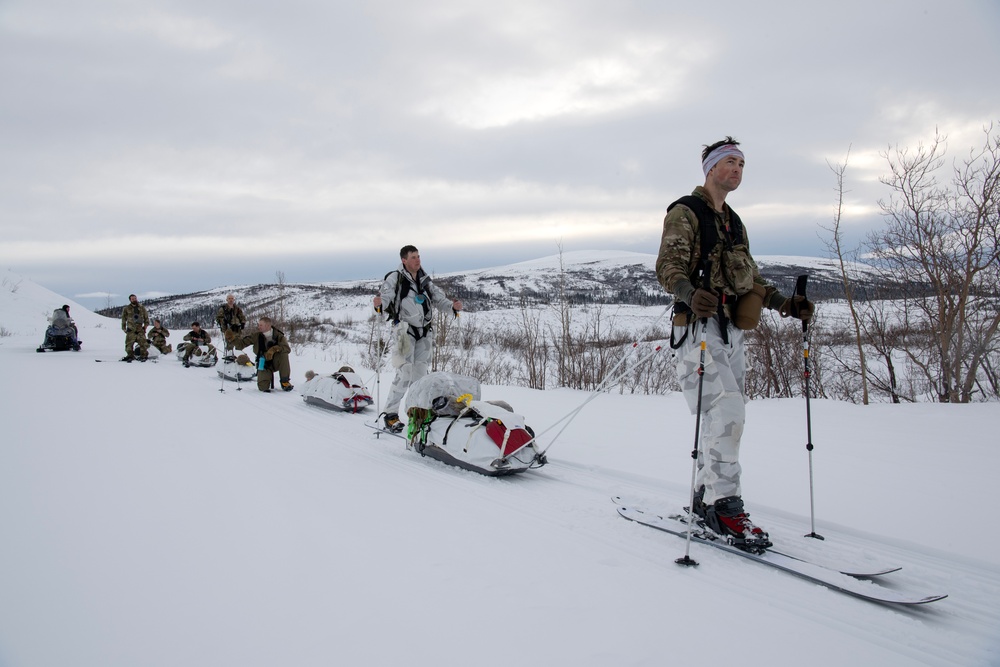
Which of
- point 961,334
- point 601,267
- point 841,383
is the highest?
point 601,267

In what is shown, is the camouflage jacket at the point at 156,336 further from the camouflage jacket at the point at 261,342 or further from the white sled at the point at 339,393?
the white sled at the point at 339,393

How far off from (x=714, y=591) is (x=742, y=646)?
1.76ft

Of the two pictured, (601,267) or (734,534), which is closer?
(734,534)

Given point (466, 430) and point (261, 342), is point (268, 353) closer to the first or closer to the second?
point (261, 342)

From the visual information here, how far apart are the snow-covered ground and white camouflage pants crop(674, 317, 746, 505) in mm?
486

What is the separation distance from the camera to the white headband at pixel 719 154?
11.9ft

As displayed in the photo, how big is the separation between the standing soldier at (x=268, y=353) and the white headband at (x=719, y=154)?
368 inches

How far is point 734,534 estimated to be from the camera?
11.1 feet

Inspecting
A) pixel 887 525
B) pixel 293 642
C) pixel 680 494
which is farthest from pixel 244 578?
pixel 887 525

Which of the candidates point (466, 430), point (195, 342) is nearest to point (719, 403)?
point (466, 430)

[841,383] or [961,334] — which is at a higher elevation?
[961,334]

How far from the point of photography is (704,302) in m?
3.18

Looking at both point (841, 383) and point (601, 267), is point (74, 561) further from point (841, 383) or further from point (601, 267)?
point (601, 267)

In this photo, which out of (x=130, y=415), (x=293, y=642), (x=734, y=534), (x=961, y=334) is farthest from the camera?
(x=961, y=334)
